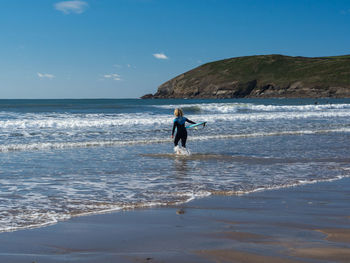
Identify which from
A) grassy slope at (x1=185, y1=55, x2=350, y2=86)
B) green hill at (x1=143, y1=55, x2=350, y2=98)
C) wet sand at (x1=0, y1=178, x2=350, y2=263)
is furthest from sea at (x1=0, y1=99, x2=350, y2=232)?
grassy slope at (x1=185, y1=55, x2=350, y2=86)

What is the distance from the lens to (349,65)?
466 feet

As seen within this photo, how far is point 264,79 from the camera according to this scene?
148 meters

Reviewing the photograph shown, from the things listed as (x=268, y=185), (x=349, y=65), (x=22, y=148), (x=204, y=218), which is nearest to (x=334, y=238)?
(x=204, y=218)

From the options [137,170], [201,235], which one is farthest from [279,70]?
[201,235]

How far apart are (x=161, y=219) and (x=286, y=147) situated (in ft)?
32.5

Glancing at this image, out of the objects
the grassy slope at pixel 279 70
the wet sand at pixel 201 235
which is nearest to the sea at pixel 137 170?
the wet sand at pixel 201 235

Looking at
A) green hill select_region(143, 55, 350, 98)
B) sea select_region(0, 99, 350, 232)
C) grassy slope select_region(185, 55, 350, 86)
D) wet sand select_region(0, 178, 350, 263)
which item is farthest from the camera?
grassy slope select_region(185, 55, 350, 86)

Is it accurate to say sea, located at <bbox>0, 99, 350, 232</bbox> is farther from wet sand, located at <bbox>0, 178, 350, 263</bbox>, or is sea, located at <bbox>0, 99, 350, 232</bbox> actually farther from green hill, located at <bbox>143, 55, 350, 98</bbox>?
green hill, located at <bbox>143, 55, 350, 98</bbox>

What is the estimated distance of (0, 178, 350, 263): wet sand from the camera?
3716mm

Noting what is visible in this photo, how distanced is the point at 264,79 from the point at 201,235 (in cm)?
14823

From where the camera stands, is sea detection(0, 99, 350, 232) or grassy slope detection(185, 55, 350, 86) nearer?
sea detection(0, 99, 350, 232)

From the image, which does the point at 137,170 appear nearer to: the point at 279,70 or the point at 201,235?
the point at 201,235

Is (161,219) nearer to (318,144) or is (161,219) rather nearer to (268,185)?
(268,185)

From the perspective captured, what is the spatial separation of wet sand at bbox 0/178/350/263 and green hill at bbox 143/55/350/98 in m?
122
